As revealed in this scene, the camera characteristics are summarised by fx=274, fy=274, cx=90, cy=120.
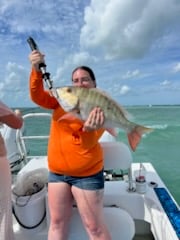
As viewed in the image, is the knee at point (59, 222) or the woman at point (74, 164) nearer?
the woman at point (74, 164)

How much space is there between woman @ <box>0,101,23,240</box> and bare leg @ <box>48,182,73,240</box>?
0.85ft

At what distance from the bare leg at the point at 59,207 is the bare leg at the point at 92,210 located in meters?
0.06

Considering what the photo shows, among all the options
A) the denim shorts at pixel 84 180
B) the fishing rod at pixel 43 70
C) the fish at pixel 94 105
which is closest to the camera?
the fish at pixel 94 105

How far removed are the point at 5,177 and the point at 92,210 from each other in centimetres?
55

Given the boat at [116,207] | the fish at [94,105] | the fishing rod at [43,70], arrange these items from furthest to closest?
the boat at [116,207] → the fishing rod at [43,70] → the fish at [94,105]

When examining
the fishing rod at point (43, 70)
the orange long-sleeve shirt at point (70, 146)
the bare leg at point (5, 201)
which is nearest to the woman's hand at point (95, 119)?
the orange long-sleeve shirt at point (70, 146)

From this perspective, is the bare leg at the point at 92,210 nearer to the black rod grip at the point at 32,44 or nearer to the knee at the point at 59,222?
the knee at the point at 59,222

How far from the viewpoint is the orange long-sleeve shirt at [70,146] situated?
1.60 meters

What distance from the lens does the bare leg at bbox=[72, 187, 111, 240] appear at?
5.40ft

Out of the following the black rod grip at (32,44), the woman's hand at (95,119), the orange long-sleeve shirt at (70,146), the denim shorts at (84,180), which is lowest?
the denim shorts at (84,180)

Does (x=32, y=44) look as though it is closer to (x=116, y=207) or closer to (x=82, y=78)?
(x=82, y=78)

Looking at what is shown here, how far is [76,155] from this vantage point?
1.60 meters

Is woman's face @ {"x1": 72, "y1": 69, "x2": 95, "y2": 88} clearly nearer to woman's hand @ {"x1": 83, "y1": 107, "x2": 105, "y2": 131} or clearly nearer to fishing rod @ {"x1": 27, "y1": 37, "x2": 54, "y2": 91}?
fishing rod @ {"x1": 27, "y1": 37, "x2": 54, "y2": 91}

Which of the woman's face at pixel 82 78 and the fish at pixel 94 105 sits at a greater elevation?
the woman's face at pixel 82 78
